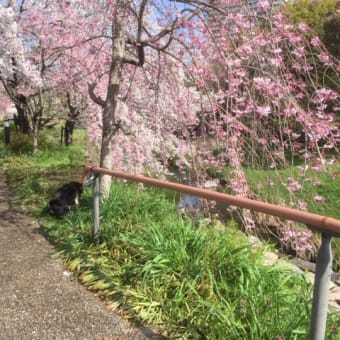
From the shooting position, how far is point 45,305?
9.80 feet

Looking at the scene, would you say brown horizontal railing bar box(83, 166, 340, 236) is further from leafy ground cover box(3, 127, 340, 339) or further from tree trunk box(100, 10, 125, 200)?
tree trunk box(100, 10, 125, 200)

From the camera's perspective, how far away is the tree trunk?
5.29 m

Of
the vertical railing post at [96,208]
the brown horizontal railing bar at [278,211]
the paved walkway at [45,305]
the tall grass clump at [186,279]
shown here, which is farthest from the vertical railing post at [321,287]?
the vertical railing post at [96,208]

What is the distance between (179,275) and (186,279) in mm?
100

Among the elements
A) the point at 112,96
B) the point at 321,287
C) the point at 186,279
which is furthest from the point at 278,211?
the point at 112,96

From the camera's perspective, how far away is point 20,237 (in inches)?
183

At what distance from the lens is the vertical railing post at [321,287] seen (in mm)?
1688

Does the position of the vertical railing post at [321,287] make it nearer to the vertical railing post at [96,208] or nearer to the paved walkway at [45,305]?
the paved walkway at [45,305]

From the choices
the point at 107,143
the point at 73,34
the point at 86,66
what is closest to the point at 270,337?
the point at 107,143

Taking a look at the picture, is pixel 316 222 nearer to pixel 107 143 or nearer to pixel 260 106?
pixel 260 106

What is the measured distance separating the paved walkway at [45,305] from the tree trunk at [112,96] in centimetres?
154

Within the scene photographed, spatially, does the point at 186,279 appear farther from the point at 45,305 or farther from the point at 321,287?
the point at 321,287

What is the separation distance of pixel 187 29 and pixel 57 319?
138 inches

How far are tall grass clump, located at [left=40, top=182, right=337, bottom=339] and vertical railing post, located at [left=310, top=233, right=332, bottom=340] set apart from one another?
419 mm
